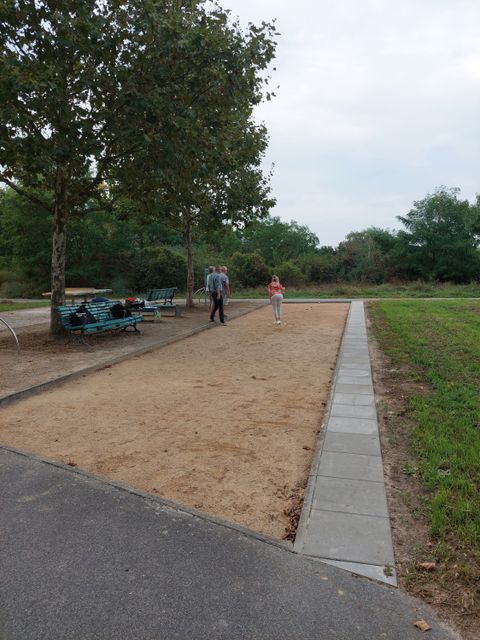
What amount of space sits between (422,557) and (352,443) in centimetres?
171

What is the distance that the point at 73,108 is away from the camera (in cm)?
923

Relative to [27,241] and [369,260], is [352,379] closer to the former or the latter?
[27,241]

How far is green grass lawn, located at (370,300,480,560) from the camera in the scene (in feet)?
10.1

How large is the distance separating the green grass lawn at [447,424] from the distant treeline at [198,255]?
15.8 meters

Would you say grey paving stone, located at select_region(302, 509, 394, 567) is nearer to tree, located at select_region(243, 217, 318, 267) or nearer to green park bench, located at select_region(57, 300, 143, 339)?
green park bench, located at select_region(57, 300, 143, 339)

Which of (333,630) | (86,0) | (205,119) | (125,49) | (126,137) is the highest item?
(86,0)

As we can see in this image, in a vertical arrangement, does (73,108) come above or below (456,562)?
above

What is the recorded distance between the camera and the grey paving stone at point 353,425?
476cm

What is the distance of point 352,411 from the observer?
5461 millimetres

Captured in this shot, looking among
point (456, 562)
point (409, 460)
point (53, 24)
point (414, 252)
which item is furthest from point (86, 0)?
point (414, 252)

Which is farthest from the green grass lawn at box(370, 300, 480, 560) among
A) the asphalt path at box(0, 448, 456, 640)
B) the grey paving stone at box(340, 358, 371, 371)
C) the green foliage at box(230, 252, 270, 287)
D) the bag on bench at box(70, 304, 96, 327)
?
the green foliage at box(230, 252, 270, 287)

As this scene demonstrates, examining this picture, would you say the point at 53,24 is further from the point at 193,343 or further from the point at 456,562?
the point at 456,562

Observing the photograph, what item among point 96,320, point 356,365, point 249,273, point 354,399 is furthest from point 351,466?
point 249,273

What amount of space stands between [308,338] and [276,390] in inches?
213
